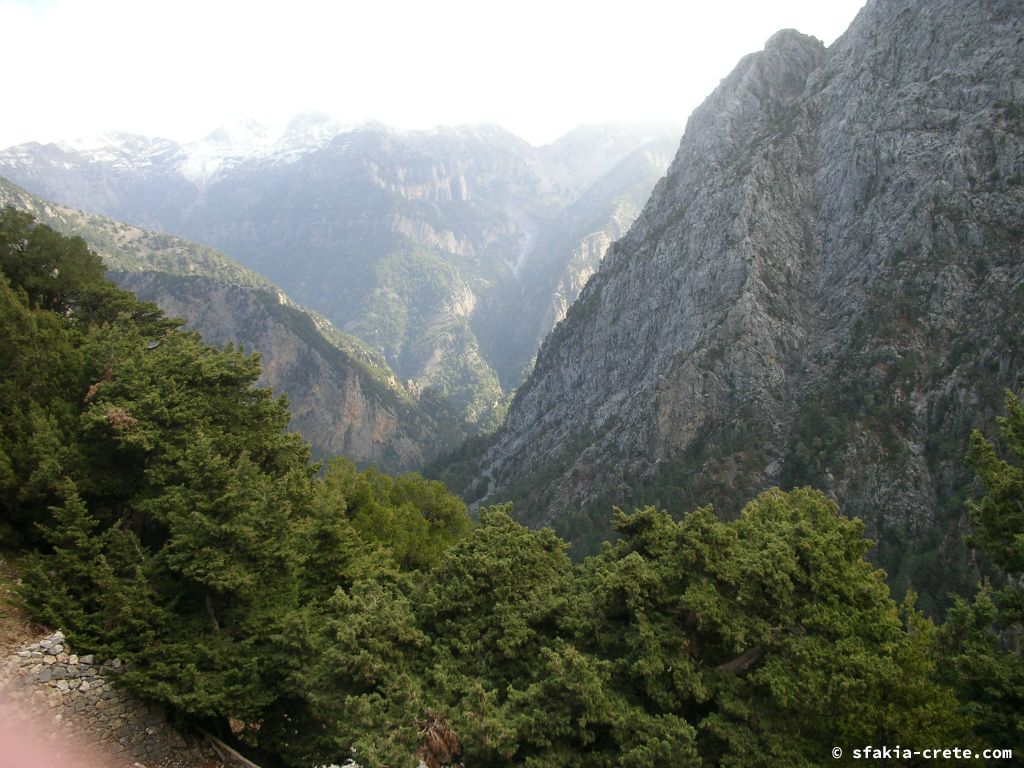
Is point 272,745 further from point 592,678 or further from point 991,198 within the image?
point 991,198

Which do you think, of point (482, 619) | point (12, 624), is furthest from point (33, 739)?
point (482, 619)

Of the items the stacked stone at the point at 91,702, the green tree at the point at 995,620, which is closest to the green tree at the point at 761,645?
the green tree at the point at 995,620

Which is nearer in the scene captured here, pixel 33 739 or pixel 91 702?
pixel 33 739

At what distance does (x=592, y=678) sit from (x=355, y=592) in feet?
30.6

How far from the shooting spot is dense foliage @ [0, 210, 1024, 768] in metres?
17.5

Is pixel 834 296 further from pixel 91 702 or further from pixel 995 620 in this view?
pixel 91 702

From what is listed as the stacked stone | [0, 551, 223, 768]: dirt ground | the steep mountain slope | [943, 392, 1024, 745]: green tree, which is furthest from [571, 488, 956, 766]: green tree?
the steep mountain slope

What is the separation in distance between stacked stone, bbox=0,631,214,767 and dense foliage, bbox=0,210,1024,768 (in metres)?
0.78

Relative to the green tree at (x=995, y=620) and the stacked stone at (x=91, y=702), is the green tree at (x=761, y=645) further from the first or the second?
the stacked stone at (x=91, y=702)

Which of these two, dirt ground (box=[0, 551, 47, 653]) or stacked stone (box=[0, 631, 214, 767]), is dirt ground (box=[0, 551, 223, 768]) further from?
stacked stone (box=[0, 631, 214, 767])

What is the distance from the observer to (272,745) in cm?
2306

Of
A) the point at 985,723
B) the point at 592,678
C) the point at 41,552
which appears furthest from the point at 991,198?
the point at 41,552

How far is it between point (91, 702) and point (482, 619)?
504 inches

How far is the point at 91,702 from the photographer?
2009 centimetres
